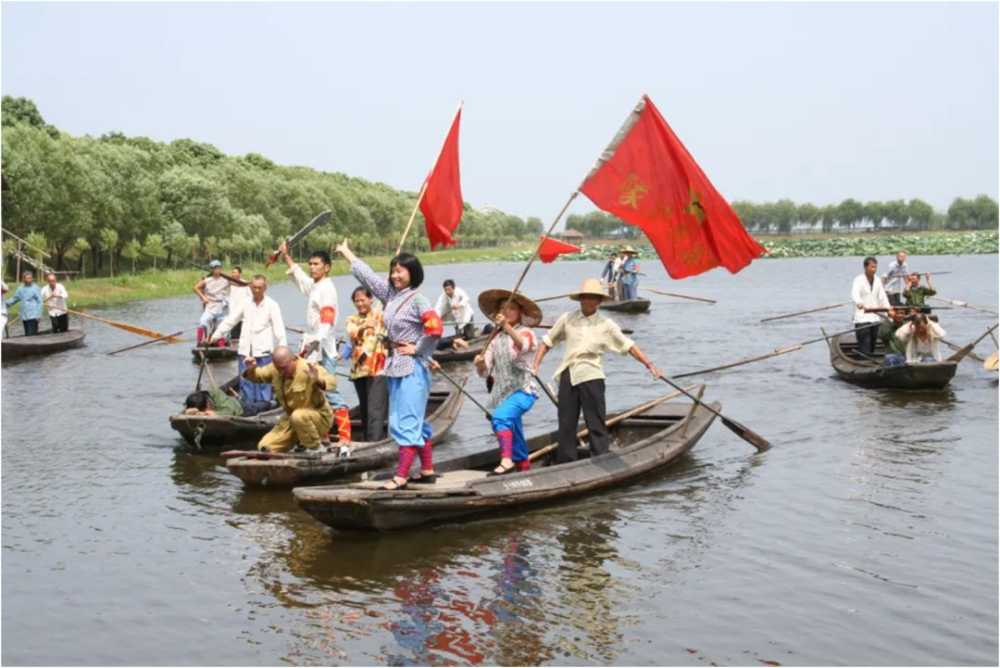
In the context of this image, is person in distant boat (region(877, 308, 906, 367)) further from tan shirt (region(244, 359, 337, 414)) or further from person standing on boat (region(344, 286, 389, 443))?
tan shirt (region(244, 359, 337, 414))

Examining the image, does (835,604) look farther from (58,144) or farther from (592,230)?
(592,230)

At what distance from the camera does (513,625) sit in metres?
7.60

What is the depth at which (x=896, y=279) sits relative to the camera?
76.4 ft

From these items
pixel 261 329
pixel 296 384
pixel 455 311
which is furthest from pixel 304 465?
pixel 455 311

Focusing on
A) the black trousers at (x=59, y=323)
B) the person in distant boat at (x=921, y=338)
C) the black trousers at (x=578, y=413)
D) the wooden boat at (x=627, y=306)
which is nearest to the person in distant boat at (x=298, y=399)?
the black trousers at (x=578, y=413)

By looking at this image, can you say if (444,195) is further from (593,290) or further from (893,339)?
(893,339)

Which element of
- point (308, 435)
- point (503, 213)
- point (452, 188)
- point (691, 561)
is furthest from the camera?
point (503, 213)

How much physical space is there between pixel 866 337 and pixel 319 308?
1094 centimetres

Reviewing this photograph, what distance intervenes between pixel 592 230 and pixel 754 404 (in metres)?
171

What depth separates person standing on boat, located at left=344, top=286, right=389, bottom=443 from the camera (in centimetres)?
1125

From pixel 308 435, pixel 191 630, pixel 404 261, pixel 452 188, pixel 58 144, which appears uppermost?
pixel 58 144

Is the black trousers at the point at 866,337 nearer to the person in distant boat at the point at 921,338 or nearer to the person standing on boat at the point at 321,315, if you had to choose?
the person in distant boat at the point at 921,338

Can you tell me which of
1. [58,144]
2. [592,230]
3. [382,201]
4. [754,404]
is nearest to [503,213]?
[592,230]

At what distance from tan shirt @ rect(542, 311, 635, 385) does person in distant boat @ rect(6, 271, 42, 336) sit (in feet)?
56.7
